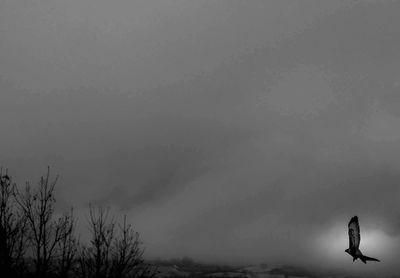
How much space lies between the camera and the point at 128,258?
3186 cm

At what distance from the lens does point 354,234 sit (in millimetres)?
13727

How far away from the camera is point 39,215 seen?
27.0 metres

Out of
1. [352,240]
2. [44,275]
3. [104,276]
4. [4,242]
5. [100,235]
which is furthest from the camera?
[100,235]

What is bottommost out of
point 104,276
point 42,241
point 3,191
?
point 104,276

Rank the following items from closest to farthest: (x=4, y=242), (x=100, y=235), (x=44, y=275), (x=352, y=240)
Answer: (x=352, y=240) → (x=44, y=275) → (x=4, y=242) → (x=100, y=235)

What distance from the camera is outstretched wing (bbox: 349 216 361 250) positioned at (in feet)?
44.1

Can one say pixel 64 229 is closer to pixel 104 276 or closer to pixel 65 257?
pixel 65 257

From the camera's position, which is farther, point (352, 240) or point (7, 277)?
point (7, 277)

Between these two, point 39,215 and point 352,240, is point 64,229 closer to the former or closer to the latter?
point 39,215

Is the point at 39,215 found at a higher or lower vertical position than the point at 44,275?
higher

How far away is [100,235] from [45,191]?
207 inches

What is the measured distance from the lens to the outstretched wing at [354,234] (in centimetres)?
1344

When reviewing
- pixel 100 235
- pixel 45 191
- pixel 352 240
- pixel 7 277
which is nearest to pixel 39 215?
pixel 45 191

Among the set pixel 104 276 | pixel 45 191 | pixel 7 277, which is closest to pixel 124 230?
pixel 104 276
